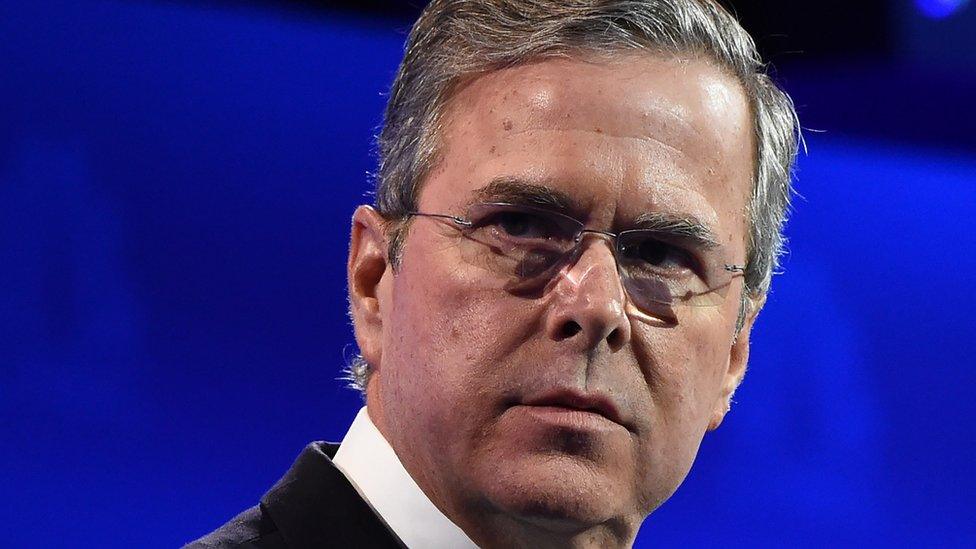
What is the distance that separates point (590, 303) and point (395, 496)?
0.43 m

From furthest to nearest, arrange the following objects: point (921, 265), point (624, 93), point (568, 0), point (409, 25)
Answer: point (921, 265), point (409, 25), point (568, 0), point (624, 93)

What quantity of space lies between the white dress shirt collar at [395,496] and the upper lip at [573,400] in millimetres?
252

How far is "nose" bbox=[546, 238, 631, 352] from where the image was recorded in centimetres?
155

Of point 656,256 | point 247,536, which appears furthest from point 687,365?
point 247,536

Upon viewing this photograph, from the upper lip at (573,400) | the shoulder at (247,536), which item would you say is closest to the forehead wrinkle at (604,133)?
the upper lip at (573,400)

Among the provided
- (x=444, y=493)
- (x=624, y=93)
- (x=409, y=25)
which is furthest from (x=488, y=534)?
(x=409, y=25)

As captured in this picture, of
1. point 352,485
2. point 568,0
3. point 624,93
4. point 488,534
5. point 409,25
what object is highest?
point 409,25

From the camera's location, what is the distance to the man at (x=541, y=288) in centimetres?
158

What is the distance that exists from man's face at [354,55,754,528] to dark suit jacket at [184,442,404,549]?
112 millimetres

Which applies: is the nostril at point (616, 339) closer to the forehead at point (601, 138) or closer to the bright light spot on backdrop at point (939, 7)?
the forehead at point (601, 138)

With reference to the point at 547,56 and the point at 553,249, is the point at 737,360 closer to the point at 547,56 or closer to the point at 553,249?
the point at 553,249

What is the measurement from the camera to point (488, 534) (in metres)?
1.67

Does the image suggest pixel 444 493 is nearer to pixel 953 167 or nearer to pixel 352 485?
pixel 352 485

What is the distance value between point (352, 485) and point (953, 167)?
2.56m
